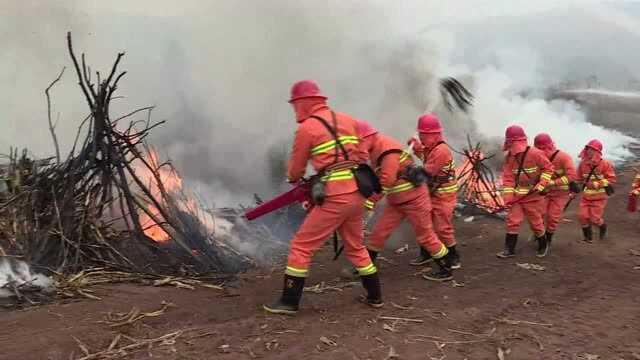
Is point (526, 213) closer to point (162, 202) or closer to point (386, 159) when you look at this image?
point (386, 159)

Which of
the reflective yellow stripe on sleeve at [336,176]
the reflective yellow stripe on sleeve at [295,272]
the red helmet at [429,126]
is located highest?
the red helmet at [429,126]

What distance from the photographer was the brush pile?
205 inches

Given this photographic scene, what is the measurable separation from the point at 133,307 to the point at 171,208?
4.98ft

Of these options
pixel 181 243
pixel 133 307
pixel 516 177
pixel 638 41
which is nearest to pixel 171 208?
pixel 181 243

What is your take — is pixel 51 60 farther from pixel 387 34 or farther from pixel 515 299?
pixel 515 299

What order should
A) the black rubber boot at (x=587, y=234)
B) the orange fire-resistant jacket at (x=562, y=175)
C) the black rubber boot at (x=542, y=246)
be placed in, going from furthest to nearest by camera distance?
1. the black rubber boot at (x=587, y=234)
2. the orange fire-resistant jacket at (x=562, y=175)
3. the black rubber boot at (x=542, y=246)

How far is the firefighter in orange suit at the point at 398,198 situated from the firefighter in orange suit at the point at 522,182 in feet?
3.94

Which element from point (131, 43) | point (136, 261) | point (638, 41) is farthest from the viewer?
point (638, 41)

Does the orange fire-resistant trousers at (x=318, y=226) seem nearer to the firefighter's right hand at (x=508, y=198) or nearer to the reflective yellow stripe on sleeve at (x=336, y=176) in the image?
the reflective yellow stripe on sleeve at (x=336, y=176)

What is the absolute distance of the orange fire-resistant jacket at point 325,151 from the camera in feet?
14.7

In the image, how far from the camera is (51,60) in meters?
8.90

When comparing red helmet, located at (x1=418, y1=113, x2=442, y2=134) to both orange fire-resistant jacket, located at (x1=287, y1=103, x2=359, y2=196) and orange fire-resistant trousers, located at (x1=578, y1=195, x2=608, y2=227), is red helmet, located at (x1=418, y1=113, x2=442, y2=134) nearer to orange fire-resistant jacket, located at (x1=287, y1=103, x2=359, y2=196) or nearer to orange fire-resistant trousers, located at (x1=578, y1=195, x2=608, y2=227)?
orange fire-resistant jacket, located at (x1=287, y1=103, x2=359, y2=196)

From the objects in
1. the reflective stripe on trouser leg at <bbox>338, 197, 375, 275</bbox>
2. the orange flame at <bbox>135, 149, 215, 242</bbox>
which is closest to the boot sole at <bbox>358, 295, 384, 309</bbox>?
the reflective stripe on trouser leg at <bbox>338, 197, 375, 275</bbox>

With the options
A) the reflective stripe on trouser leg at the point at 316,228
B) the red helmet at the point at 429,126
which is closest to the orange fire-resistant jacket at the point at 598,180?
the red helmet at the point at 429,126
